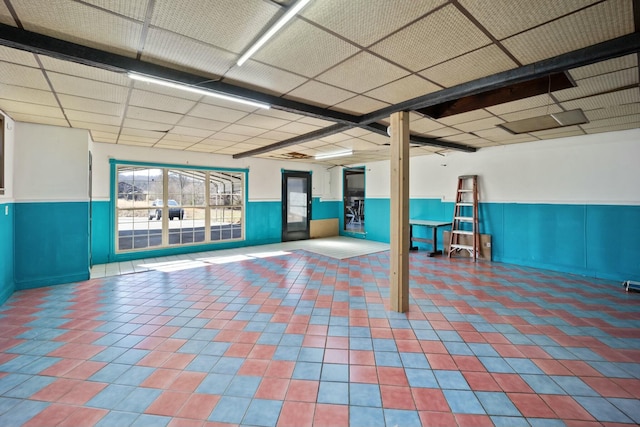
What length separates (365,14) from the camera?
1.86 m

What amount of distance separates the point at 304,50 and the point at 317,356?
2.61m

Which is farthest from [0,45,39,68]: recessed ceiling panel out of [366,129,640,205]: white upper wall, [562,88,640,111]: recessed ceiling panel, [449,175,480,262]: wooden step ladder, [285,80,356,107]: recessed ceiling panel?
[366,129,640,205]: white upper wall

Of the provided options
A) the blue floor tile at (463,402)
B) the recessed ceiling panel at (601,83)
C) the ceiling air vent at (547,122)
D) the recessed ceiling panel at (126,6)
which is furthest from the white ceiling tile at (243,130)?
the blue floor tile at (463,402)

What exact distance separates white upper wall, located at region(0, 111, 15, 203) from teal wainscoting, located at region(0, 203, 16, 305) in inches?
5.5

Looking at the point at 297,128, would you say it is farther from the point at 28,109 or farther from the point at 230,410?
the point at 230,410

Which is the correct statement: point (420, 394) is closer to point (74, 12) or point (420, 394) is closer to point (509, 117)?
point (74, 12)

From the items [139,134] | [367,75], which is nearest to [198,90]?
[367,75]

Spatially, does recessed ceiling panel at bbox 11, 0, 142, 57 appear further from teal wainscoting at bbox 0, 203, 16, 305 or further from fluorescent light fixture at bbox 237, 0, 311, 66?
teal wainscoting at bbox 0, 203, 16, 305

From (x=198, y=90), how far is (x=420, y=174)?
20.4 feet

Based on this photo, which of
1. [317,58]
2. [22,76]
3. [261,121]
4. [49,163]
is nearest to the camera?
[317,58]

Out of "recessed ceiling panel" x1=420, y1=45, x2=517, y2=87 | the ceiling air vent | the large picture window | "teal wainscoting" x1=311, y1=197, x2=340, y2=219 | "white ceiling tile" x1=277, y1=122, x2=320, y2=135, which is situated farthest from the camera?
"teal wainscoting" x1=311, y1=197, x2=340, y2=219

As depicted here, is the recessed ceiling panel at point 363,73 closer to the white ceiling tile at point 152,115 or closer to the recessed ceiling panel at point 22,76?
the white ceiling tile at point 152,115

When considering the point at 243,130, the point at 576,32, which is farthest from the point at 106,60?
the point at 576,32

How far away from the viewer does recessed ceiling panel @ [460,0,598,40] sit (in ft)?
5.77
